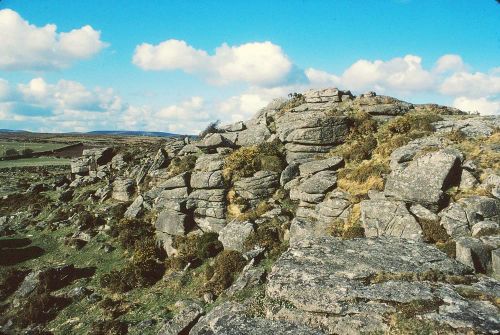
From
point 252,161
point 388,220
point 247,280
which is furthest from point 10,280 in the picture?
point 388,220

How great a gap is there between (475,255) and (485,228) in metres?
2.64

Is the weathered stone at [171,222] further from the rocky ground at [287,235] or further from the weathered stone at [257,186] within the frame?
the weathered stone at [257,186]

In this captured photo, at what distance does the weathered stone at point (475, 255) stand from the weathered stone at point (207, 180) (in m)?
19.4

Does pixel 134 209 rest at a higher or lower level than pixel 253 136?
lower

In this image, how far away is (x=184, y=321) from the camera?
1881 cm

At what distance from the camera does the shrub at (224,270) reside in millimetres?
21984

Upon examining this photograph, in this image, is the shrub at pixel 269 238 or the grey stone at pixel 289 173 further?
the grey stone at pixel 289 173

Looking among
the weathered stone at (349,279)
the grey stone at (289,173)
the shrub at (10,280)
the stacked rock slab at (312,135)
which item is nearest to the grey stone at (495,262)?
the weathered stone at (349,279)

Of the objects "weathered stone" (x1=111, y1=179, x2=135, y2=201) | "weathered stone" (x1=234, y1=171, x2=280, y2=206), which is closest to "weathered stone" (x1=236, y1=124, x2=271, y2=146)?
"weathered stone" (x1=234, y1=171, x2=280, y2=206)

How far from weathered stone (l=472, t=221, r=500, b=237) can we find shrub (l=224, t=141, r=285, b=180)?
1577cm

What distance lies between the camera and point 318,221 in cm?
2455

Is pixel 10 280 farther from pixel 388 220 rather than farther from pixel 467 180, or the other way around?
pixel 467 180

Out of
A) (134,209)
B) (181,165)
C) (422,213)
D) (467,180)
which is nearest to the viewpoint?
(422,213)

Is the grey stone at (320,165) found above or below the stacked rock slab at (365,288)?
above
